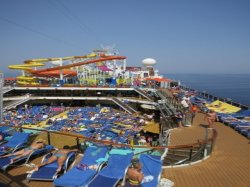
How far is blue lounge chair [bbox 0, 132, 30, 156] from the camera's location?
7.64 metres

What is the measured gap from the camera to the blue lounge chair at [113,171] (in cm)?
537

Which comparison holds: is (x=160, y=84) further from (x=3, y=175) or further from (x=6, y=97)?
(x=3, y=175)

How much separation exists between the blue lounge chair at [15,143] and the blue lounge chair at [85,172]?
291 centimetres

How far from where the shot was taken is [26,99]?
3050 centimetres

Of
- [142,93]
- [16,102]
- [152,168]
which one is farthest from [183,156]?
[16,102]

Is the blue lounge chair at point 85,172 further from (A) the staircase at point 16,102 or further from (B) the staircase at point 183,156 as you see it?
(A) the staircase at point 16,102

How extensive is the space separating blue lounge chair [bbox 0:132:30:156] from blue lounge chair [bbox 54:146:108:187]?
114 inches

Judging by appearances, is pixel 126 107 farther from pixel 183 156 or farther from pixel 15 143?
pixel 15 143

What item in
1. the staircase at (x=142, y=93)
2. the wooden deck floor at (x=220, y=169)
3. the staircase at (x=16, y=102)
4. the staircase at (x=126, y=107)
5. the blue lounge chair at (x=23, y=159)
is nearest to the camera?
the wooden deck floor at (x=220, y=169)

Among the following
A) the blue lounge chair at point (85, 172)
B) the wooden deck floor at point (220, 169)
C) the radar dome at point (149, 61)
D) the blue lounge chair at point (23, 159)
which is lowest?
the wooden deck floor at point (220, 169)

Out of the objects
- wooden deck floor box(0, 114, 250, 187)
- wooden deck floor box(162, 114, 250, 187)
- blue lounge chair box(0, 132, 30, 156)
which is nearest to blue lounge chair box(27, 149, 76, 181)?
wooden deck floor box(0, 114, 250, 187)

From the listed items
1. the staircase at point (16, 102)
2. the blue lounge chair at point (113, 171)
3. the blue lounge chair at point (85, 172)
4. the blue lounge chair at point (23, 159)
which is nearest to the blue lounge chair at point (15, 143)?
the blue lounge chair at point (23, 159)

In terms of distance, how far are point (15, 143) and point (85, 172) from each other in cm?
374

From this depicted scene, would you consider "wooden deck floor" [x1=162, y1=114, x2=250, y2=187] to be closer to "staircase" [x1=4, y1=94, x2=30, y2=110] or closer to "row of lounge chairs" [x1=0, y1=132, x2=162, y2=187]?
"row of lounge chairs" [x1=0, y1=132, x2=162, y2=187]
